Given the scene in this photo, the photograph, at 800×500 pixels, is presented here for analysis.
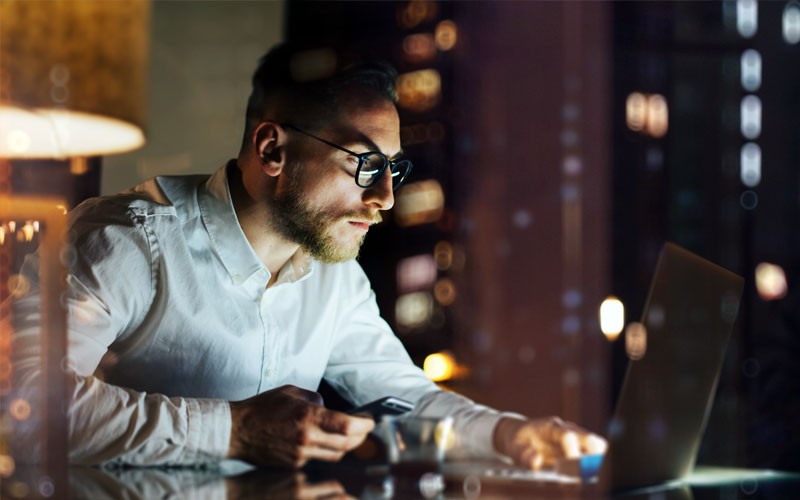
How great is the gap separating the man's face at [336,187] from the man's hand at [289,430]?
400 mm

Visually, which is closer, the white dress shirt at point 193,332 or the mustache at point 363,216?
the white dress shirt at point 193,332

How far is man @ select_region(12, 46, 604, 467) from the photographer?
3.93 ft

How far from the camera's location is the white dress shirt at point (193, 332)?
114cm

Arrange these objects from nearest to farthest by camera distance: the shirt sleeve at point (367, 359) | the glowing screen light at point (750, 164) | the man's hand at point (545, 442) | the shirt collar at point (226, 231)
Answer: the man's hand at point (545, 442)
the shirt collar at point (226, 231)
the shirt sleeve at point (367, 359)
the glowing screen light at point (750, 164)

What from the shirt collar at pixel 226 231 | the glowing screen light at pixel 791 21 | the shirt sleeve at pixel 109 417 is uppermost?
the glowing screen light at pixel 791 21

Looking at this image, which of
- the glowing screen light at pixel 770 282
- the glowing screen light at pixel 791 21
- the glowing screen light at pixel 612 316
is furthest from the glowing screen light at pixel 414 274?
the glowing screen light at pixel 791 21

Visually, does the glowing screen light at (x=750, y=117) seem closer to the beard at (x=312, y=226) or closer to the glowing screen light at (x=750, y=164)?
the glowing screen light at (x=750, y=164)

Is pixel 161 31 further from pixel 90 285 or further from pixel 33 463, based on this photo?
pixel 33 463

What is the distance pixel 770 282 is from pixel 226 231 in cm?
130

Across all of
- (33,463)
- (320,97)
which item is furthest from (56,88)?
(33,463)

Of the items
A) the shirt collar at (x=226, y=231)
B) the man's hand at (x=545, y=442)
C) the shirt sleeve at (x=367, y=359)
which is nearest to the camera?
the man's hand at (x=545, y=442)

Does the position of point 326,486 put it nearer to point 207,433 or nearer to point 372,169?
point 207,433

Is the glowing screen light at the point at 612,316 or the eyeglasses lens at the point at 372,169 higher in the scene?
the eyeglasses lens at the point at 372,169

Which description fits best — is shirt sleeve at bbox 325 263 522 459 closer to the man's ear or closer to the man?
the man
